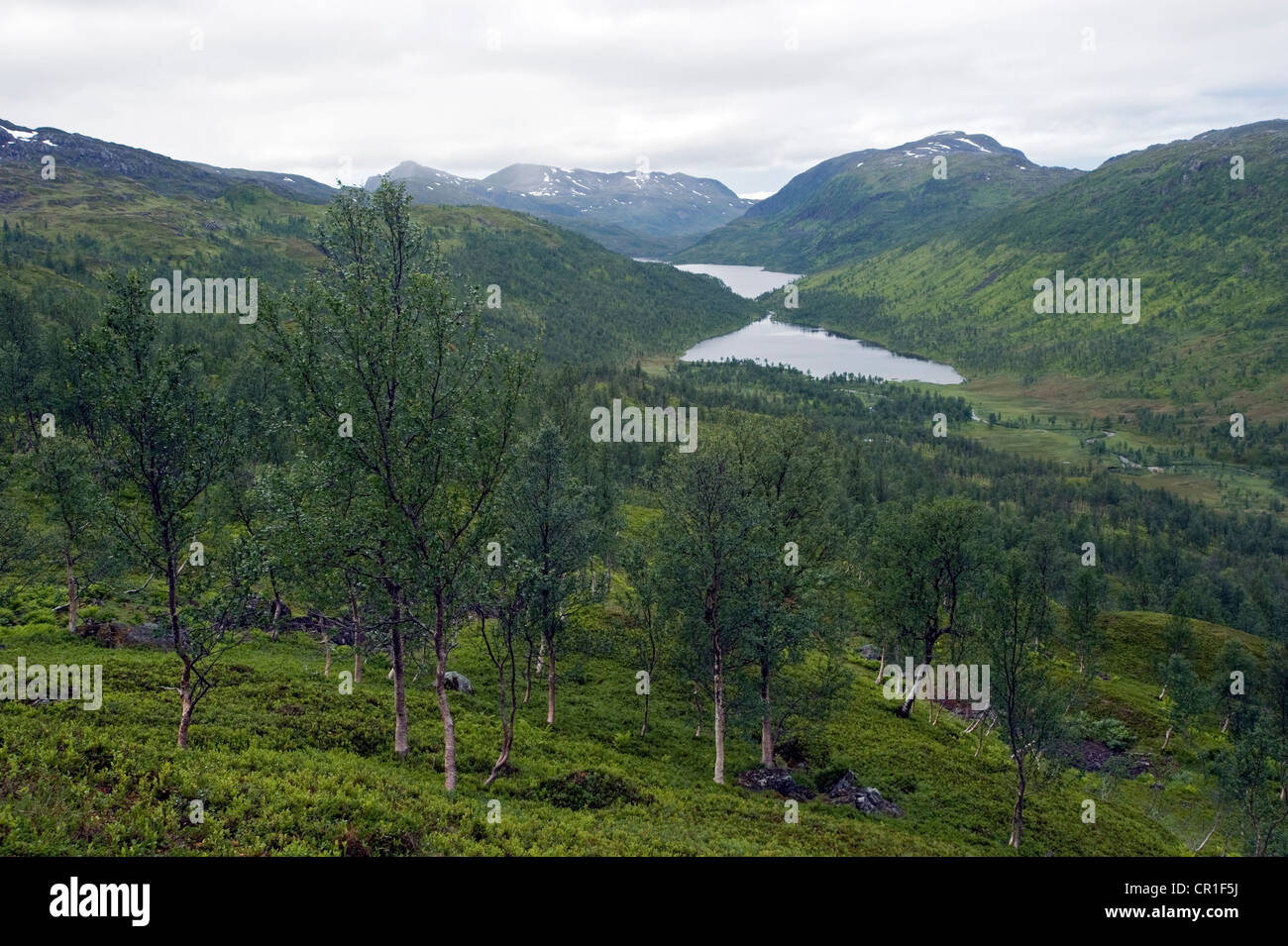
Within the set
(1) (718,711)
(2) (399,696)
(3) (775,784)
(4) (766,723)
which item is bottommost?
(3) (775,784)

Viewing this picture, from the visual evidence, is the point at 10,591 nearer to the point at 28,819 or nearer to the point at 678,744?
the point at 28,819

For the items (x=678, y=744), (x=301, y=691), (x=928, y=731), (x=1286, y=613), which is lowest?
(x=1286, y=613)

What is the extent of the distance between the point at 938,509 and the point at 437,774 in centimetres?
4343

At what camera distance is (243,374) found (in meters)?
71.5

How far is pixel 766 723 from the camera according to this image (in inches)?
1444

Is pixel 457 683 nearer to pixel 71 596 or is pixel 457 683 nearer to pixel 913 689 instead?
pixel 71 596

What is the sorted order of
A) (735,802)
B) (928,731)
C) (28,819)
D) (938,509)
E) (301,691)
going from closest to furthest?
(28,819) → (735,802) → (301,691) → (928,731) → (938,509)

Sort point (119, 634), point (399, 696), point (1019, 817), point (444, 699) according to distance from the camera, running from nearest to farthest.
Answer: point (444, 699) → point (399, 696) → point (1019, 817) → point (119, 634)

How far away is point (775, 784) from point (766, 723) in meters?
3.13

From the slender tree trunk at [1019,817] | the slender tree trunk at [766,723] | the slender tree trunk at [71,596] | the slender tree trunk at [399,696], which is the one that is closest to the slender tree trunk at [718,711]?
the slender tree trunk at [766,723]

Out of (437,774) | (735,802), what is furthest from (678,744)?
(437,774)

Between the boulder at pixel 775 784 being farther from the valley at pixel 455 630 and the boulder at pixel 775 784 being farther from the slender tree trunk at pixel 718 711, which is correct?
the slender tree trunk at pixel 718 711

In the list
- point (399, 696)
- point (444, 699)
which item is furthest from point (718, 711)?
point (399, 696)

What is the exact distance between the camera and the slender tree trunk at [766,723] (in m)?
35.2
